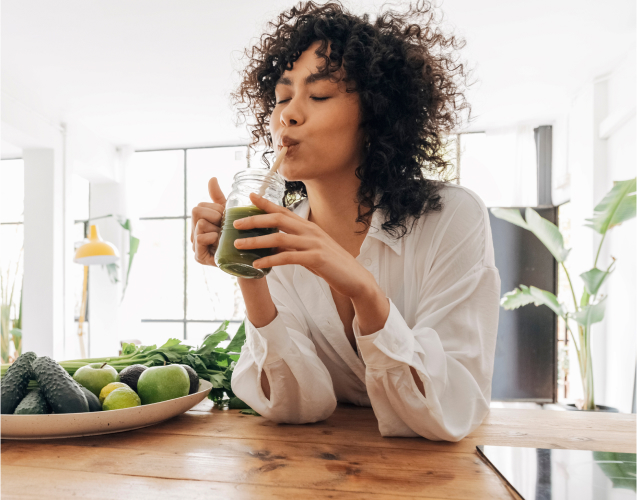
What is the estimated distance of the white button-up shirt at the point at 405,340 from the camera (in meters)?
0.88

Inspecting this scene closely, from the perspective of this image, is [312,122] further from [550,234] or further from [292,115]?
[550,234]

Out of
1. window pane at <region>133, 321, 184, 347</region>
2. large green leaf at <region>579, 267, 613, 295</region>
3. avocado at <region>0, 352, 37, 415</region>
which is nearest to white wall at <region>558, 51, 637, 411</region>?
large green leaf at <region>579, 267, 613, 295</region>

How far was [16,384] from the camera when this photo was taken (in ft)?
2.88

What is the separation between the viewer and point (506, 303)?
469cm

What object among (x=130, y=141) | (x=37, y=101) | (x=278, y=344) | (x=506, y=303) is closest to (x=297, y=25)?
(x=278, y=344)

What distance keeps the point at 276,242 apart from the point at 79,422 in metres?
0.48

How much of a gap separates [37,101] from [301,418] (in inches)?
232

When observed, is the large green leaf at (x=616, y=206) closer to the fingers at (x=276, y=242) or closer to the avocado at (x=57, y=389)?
the fingers at (x=276, y=242)

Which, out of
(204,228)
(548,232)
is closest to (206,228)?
(204,228)

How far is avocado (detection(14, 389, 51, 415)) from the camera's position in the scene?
84 centimetres

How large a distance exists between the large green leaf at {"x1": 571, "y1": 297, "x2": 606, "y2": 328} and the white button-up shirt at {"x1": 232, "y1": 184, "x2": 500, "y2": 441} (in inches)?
142

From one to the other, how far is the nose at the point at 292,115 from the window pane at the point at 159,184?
7.02m

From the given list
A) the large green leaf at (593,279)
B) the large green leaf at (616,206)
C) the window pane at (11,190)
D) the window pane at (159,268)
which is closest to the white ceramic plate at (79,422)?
the large green leaf at (616,206)

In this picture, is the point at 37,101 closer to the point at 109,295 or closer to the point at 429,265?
the point at 109,295
